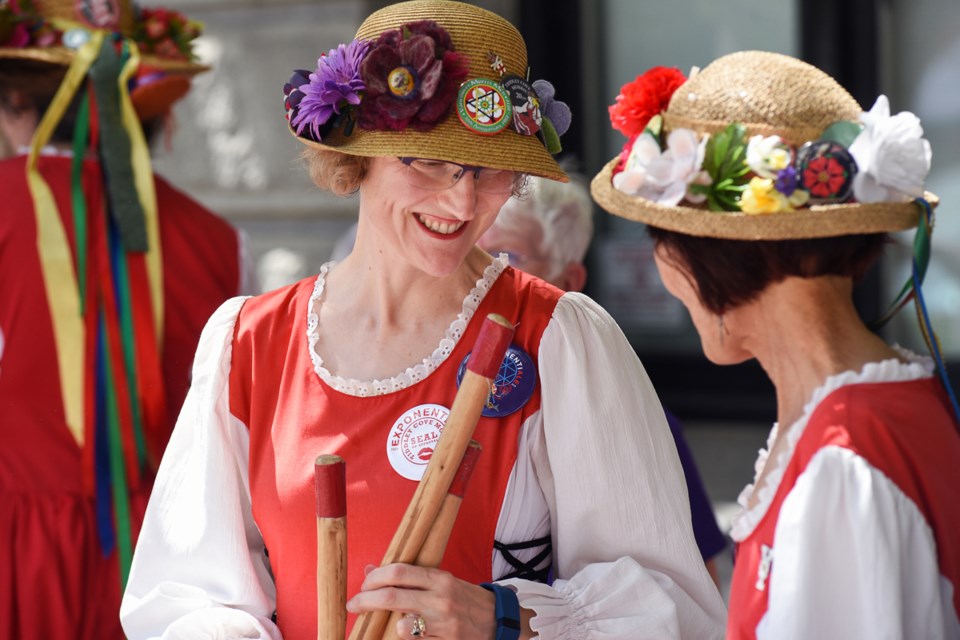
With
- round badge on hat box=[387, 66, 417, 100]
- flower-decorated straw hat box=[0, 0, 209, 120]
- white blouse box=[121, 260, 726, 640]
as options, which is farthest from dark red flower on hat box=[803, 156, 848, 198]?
flower-decorated straw hat box=[0, 0, 209, 120]

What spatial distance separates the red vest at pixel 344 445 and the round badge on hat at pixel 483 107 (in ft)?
0.93

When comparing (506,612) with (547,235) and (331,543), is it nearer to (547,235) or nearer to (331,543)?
(331,543)

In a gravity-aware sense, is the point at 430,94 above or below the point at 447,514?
above

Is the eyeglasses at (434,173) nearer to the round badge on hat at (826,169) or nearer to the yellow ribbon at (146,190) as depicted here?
the round badge on hat at (826,169)

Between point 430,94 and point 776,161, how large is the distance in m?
0.57

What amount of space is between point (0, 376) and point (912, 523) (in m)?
2.18

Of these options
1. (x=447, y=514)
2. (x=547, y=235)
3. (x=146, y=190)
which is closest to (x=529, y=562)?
(x=447, y=514)

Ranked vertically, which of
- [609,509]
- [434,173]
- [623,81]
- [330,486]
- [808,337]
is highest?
[434,173]

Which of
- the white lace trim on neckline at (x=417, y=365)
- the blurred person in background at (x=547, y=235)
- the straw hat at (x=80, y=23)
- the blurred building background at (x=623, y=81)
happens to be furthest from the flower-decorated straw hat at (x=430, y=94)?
the blurred building background at (x=623, y=81)

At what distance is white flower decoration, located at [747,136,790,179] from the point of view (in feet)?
5.29

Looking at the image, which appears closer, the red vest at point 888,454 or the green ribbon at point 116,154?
the red vest at point 888,454

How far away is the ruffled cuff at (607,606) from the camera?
6.26 ft

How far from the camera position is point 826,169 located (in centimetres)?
161

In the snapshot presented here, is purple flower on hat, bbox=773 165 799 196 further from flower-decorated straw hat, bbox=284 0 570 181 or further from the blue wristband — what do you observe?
the blue wristband
